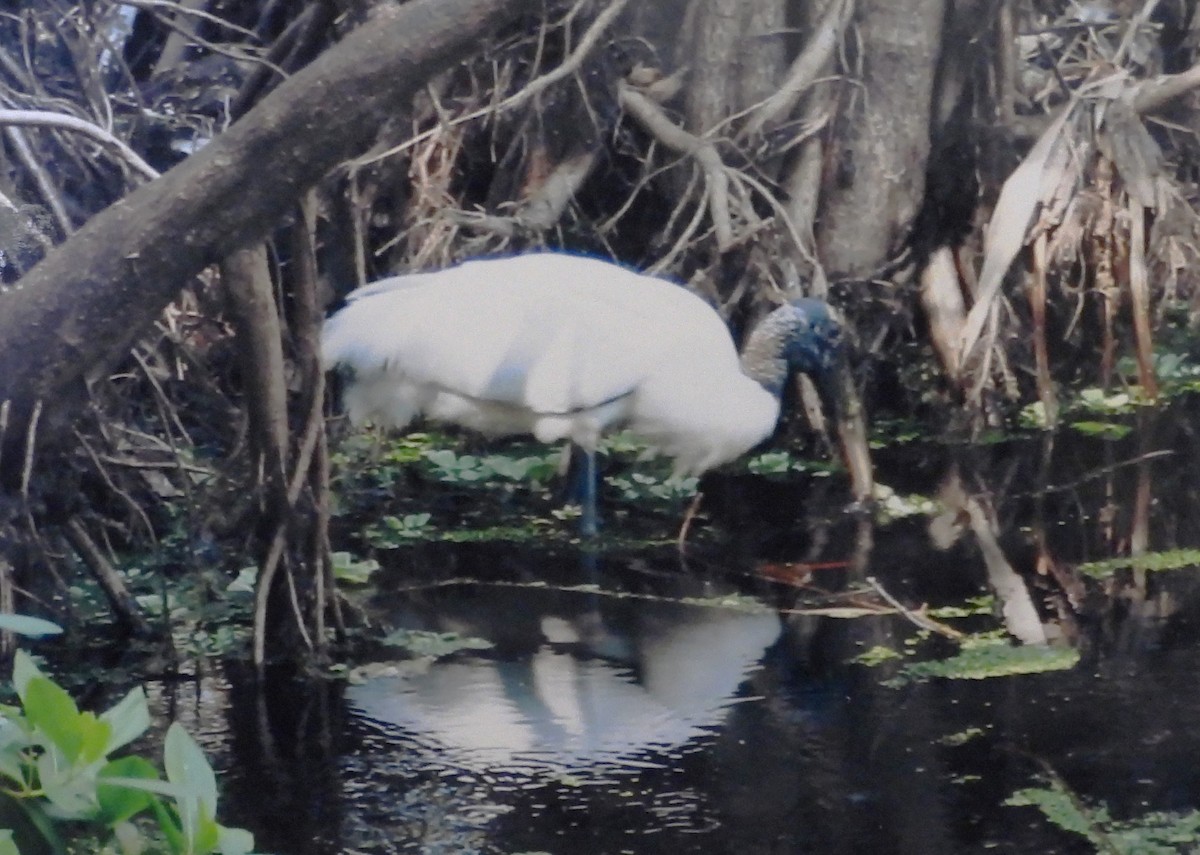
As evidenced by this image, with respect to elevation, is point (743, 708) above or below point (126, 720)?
below

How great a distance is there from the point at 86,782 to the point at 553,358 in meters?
3.39

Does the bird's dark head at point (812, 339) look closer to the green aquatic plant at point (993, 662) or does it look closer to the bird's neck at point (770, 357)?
the bird's neck at point (770, 357)

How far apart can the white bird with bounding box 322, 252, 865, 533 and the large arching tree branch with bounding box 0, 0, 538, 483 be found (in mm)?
2344

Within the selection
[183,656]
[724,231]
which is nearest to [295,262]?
[183,656]

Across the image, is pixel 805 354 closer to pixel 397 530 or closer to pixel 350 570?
pixel 397 530

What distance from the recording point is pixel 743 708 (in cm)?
316

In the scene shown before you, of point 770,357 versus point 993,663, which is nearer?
point 993,663

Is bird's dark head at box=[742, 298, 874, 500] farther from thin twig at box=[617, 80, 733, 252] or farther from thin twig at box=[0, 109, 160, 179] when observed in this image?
thin twig at box=[0, 109, 160, 179]

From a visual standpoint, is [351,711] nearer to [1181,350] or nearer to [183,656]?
[183,656]

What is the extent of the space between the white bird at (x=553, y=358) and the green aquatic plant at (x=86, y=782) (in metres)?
3.18

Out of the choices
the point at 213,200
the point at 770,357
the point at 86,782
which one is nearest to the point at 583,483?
the point at 770,357

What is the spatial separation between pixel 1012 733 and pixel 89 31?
9.98ft

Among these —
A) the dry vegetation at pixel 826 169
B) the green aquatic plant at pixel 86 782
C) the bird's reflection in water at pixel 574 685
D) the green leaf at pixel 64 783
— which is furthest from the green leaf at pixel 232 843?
the dry vegetation at pixel 826 169

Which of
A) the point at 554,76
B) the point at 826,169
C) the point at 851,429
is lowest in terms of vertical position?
the point at 851,429
